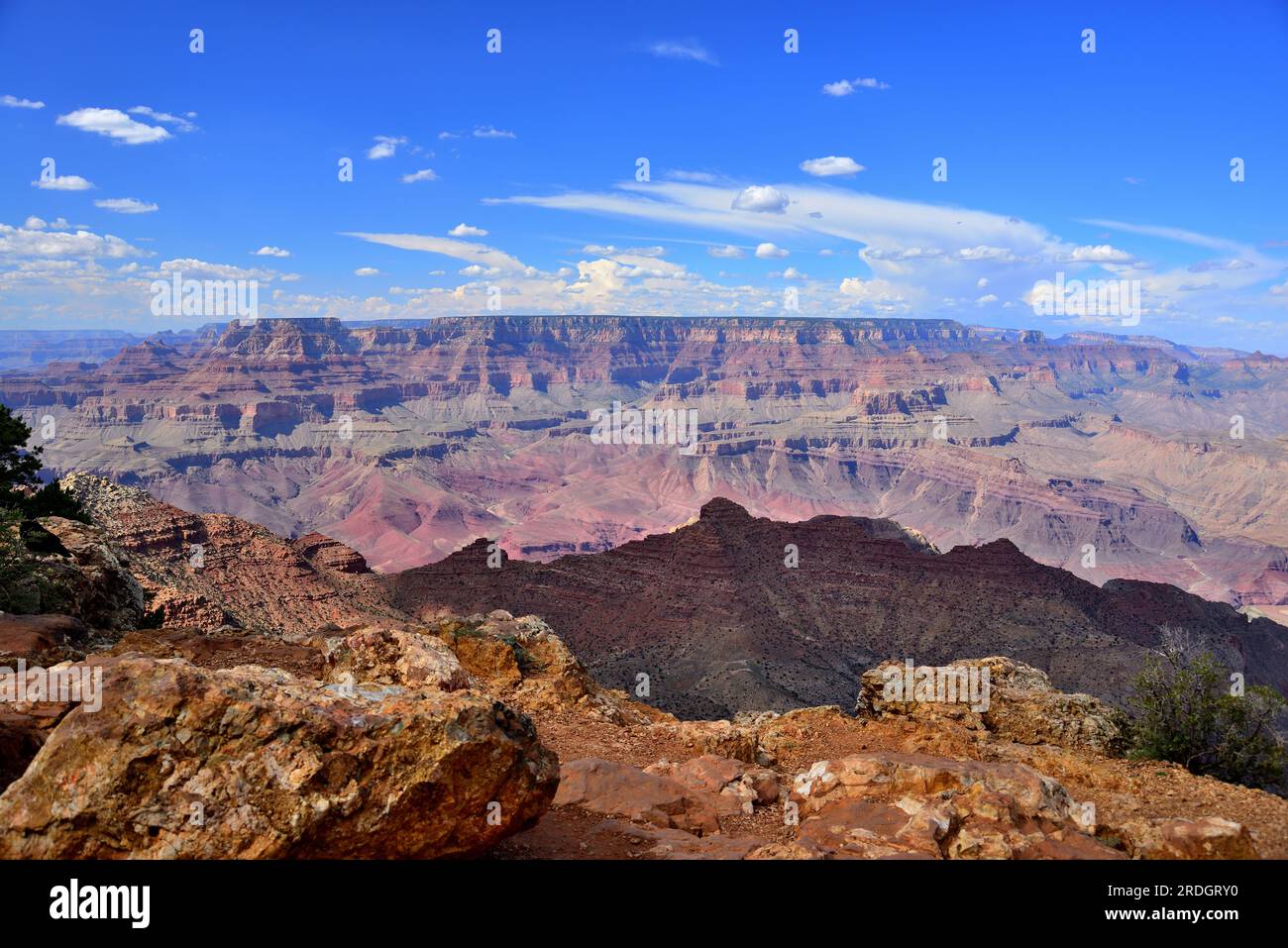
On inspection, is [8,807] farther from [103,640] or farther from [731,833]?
[103,640]

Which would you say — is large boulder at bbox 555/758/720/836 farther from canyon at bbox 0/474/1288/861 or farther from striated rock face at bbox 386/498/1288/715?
striated rock face at bbox 386/498/1288/715

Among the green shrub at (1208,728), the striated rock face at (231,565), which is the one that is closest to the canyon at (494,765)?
the green shrub at (1208,728)

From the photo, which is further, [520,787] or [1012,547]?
[1012,547]

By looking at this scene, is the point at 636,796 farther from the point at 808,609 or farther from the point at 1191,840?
the point at 808,609

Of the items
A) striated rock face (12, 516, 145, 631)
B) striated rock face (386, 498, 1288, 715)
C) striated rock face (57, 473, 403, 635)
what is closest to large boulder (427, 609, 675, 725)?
striated rock face (12, 516, 145, 631)

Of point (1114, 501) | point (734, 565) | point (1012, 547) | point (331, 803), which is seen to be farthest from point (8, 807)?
point (1114, 501)

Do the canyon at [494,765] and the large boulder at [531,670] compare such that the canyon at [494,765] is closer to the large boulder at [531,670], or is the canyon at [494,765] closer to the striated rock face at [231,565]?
the large boulder at [531,670]
